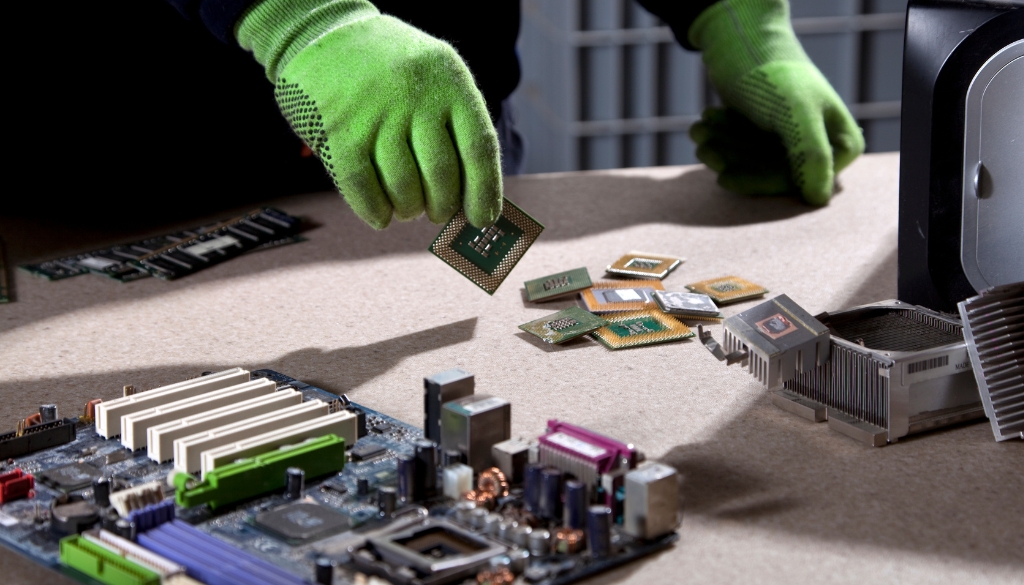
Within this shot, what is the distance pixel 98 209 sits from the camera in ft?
5.78

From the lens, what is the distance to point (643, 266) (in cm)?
144

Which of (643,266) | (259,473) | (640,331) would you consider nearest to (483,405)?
(259,473)

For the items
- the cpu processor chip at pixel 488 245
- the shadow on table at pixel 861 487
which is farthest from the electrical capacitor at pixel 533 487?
the cpu processor chip at pixel 488 245

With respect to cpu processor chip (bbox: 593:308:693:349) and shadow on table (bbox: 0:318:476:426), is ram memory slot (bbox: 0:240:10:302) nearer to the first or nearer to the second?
shadow on table (bbox: 0:318:476:426)

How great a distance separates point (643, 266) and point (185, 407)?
2.28 ft

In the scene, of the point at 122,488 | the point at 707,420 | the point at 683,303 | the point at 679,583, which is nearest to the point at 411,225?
the point at 683,303

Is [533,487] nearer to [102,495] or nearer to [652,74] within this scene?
[102,495]

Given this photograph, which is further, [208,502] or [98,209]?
[98,209]

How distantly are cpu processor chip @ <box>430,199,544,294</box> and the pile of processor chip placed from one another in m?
0.07

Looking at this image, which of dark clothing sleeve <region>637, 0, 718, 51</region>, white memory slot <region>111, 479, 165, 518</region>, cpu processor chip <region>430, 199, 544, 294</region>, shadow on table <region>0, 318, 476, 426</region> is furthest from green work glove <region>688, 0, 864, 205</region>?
white memory slot <region>111, 479, 165, 518</region>

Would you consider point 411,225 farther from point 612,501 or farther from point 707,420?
point 612,501

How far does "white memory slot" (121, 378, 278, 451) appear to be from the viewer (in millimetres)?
902

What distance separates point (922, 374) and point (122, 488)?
0.66 m

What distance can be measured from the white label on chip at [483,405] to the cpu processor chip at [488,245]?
0.39 meters
